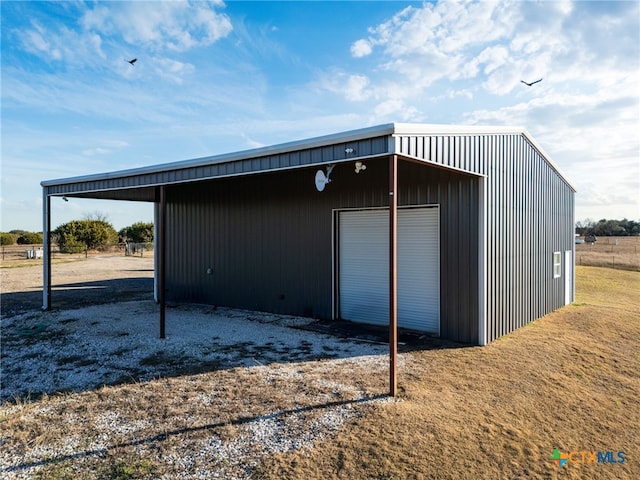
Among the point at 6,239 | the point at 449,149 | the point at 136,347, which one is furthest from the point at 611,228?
the point at 6,239

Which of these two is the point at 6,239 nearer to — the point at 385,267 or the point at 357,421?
the point at 385,267

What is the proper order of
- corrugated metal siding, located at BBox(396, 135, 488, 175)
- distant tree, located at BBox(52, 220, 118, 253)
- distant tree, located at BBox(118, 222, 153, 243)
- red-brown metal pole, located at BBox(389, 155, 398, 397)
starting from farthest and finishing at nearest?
distant tree, located at BBox(118, 222, 153, 243), distant tree, located at BBox(52, 220, 118, 253), corrugated metal siding, located at BBox(396, 135, 488, 175), red-brown metal pole, located at BBox(389, 155, 398, 397)

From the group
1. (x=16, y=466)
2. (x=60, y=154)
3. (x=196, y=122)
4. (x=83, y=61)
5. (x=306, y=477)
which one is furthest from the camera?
(x=60, y=154)

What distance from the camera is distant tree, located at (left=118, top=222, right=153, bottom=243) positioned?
35.8 metres

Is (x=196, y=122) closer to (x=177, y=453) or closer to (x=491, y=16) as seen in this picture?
(x=491, y=16)

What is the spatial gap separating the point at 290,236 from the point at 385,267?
2252 mm

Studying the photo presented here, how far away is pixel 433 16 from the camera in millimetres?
7188

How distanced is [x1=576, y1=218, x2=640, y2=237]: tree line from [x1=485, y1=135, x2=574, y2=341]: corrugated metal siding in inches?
1746

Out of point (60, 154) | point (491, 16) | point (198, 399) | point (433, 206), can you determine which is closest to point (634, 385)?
point (433, 206)

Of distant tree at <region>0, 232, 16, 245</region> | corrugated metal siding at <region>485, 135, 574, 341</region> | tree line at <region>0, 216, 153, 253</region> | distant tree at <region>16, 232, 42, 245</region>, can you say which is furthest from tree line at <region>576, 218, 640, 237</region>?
distant tree at <region>0, 232, 16, 245</region>

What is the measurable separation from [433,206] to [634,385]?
143 inches

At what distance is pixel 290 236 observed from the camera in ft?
28.9

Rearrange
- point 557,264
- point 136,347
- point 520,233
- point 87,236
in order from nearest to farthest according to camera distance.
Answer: point 136,347 → point 520,233 → point 557,264 → point 87,236

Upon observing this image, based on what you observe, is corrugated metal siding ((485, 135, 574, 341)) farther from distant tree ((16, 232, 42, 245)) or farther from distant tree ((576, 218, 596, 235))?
distant tree ((576, 218, 596, 235))
